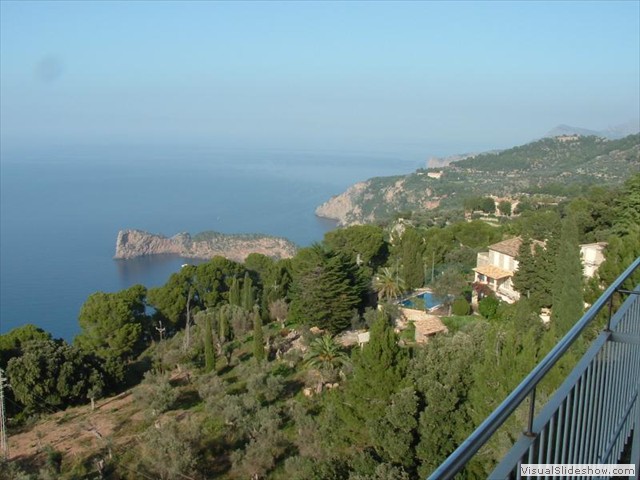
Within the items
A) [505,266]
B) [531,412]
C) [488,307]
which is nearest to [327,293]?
[488,307]

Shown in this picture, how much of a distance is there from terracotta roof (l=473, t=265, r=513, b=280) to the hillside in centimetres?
2732

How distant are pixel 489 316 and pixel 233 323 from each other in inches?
382

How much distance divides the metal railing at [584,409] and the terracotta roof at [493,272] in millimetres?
20769

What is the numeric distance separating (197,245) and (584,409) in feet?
203

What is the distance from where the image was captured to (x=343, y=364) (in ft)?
54.7

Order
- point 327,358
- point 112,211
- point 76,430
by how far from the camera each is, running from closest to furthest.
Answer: point 76,430, point 327,358, point 112,211

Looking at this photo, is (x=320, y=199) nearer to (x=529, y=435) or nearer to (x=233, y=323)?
(x=233, y=323)

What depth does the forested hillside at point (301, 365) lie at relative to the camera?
33.5 ft

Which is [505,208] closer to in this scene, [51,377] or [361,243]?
[361,243]

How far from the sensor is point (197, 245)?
62500 millimetres

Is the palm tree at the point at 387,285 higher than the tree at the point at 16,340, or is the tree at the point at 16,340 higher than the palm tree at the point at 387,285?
the palm tree at the point at 387,285

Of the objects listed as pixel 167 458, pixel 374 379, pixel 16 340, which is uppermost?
pixel 374 379

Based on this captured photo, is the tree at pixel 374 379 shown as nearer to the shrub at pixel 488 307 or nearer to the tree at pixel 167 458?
the tree at pixel 167 458

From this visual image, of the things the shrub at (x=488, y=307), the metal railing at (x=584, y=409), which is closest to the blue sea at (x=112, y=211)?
the shrub at (x=488, y=307)
